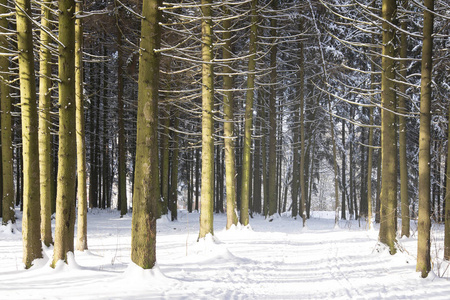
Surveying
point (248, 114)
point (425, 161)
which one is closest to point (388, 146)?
point (425, 161)

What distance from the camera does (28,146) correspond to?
642 centimetres

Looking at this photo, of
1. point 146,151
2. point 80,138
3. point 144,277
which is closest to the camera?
point 144,277

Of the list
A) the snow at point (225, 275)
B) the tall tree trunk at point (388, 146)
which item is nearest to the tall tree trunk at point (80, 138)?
the snow at point (225, 275)

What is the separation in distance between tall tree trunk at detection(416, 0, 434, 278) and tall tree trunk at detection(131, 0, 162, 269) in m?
5.18

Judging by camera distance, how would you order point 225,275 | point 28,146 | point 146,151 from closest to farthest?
point 146,151
point 28,146
point 225,275

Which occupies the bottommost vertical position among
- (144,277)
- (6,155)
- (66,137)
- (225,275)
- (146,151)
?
(225,275)

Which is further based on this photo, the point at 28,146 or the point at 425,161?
the point at 425,161

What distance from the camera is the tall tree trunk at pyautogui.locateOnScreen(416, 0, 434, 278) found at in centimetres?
743

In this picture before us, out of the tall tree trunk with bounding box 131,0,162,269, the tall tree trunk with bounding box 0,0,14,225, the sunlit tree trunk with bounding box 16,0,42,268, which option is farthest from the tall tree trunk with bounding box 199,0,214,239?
the tall tree trunk with bounding box 0,0,14,225

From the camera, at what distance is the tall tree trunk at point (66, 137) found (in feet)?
21.2

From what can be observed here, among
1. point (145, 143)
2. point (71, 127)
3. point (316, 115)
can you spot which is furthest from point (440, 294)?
point (316, 115)

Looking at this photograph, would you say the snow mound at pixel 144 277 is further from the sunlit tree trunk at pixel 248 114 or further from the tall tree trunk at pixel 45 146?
the sunlit tree trunk at pixel 248 114

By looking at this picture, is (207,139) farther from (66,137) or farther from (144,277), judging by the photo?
(144,277)

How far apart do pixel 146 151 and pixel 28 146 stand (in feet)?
6.81
